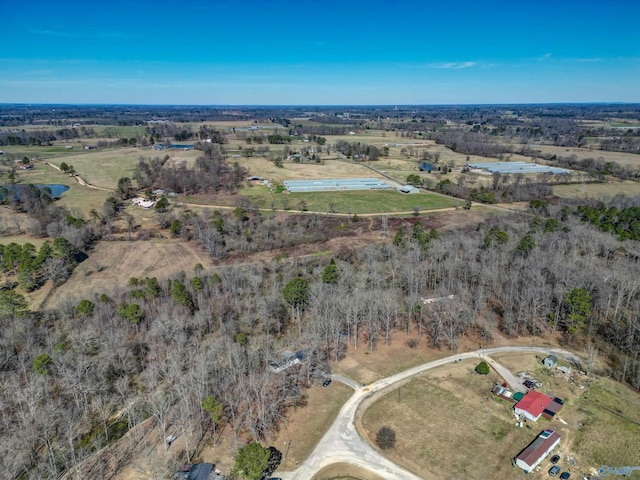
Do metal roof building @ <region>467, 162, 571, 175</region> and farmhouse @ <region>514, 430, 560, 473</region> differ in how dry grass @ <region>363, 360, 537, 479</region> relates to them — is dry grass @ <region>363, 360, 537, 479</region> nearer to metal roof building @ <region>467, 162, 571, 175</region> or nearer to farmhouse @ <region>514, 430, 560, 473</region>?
farmhouse @ <region>514, 430, 560, 473</region>

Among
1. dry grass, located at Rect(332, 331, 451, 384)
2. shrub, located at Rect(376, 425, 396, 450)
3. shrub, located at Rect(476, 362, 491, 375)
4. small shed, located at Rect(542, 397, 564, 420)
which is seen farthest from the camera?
dry grass, located at Rect(332, 331, 451, 384)

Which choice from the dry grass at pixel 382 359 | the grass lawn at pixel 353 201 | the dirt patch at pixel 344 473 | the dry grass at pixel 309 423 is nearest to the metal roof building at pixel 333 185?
the grass lawn at pixel 353 201

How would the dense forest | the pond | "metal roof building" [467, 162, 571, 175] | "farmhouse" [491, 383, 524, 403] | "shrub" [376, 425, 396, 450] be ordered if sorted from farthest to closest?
"metal roof building" [467, 162, 571, 175]
the pond
"farmhouse" [491, 383, 524, 403]
the dense forest
"shrub" [376, 425, 396, 450]

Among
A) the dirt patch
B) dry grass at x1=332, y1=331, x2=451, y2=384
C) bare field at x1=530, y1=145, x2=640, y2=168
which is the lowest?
dry grass at x1=332, y1=331, x2=451, y2=384

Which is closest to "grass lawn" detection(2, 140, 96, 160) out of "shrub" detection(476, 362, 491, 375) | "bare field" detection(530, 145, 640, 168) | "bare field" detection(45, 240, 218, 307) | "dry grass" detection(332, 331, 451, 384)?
"bare field" detection(45, 240, 218, 307)

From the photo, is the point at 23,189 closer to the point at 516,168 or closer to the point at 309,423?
the point at 309,423

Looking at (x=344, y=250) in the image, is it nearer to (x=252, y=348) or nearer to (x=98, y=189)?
(x=252, y=348)

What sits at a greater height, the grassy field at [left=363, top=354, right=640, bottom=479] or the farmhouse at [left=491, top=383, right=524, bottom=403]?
the farmhouse at [left=491, top=383, right=524, bottom=403]

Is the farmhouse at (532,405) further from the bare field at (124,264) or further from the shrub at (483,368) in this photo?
the bare field at (124,264)
